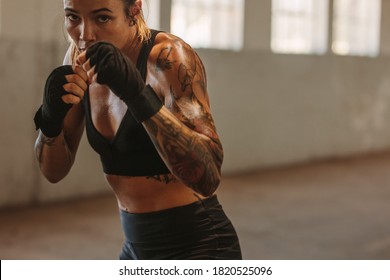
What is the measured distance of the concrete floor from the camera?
352 centimetres

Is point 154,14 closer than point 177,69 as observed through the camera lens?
No

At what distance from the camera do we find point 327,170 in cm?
643

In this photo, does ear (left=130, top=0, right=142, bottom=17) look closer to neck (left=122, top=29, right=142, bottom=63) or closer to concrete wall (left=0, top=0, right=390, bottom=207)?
neck (left=122, top=29, right=142, bottom=63)

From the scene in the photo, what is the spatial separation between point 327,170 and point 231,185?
1356mm

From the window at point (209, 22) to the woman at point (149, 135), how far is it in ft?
13.3

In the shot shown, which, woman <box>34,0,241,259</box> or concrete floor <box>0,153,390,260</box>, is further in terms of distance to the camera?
concrete floor <box>0,153,390,260</box>

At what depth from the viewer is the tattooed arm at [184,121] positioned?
1.22 metres

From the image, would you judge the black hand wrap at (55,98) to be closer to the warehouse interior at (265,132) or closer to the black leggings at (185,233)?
the black leggings at (185,233)

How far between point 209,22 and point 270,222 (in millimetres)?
2305

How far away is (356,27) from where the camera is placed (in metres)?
7.54

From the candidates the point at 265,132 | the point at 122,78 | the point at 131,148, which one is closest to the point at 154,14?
the point at 265,132

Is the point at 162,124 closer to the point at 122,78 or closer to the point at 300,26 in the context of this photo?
the point at 122,78

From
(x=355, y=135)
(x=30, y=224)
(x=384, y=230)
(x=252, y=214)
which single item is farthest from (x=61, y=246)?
(x=355, y=135)

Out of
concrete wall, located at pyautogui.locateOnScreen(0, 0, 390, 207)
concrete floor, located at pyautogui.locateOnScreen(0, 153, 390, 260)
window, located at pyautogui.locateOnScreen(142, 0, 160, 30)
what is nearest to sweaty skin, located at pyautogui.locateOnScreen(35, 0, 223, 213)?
concrete floor, located at pyautogui.locateOnScreen(0, 153, 390, 260)
